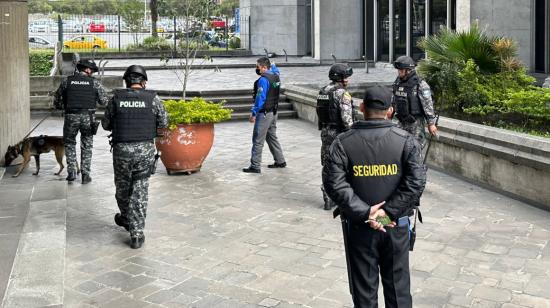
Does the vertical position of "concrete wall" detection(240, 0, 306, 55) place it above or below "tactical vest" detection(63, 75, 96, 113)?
above

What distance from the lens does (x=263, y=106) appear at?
10391 mm

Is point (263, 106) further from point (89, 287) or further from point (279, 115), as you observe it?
point (279, 115)

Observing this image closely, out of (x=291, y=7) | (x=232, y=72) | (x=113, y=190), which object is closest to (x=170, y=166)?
(x=113, y=190)

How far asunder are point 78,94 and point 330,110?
11.9ft

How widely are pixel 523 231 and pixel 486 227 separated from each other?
1.30 ft

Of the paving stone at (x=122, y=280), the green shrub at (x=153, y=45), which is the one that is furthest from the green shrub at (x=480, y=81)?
the green shrub at (x=153, y=45)

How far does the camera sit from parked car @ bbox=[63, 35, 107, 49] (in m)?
32.8

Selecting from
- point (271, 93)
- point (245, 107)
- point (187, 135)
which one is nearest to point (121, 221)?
point (187, 135)

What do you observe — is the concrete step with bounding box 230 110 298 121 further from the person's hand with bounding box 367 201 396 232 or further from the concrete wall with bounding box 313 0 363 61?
the person's hand with bounding box 367 201 396 232

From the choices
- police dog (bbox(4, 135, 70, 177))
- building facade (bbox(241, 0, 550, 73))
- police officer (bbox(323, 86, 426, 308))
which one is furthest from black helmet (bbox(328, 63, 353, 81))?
building facade (bbox(241, 0, 550, 73))

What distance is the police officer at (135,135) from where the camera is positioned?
691cm

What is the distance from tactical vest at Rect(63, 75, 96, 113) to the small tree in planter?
119 centimetres

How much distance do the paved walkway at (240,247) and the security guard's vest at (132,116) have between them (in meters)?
1.14

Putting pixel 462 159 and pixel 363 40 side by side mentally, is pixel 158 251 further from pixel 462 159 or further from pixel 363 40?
pixel 363 40
